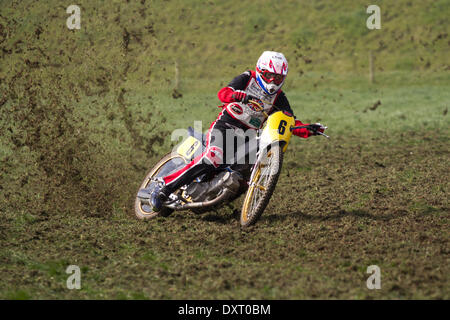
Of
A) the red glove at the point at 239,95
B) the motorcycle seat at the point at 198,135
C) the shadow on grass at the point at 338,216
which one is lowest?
the shadow on grass at the point at 338,216

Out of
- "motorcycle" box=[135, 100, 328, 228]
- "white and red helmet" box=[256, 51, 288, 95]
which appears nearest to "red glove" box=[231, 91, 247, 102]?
"motorcycle" box=[135, 100, 328, 228]

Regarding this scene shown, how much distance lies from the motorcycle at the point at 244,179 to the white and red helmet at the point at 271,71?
28 centimetres

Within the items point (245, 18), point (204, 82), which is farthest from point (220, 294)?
point (245, 18)

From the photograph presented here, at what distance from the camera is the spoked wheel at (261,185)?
7402 mm

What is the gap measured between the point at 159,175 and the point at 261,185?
203cm

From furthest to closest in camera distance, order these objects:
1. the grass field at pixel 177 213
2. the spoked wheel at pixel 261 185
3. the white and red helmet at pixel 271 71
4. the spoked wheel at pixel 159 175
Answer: the spoked wheel at pixel 159 175
the white and red helmet at pixel 271 71
the spoked wheel at pixel 261 185
the grass field at pixel 177 213

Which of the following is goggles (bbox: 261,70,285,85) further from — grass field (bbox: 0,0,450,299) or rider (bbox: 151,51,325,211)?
grass field (bbox: 0,0,450,299)

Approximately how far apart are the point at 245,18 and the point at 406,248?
32349 millimetres

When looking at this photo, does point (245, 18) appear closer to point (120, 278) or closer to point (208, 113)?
point (208, 113)

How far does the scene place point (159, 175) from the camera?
922cm

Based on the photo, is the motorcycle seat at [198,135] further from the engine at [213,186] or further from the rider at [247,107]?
the engine at [213,186]

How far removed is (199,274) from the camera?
5.95m

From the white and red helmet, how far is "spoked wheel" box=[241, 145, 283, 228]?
2.89 ft

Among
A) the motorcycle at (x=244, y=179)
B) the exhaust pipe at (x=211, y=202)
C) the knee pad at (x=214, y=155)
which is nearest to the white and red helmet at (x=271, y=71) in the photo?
the motorcycle at (x=244, y=179)
